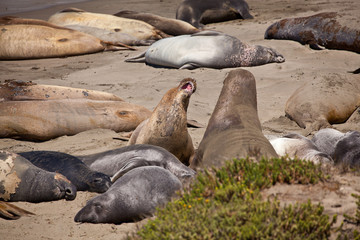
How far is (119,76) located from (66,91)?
2104mm

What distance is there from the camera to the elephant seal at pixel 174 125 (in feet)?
15.7

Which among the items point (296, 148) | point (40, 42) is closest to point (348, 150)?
point (296, 148)

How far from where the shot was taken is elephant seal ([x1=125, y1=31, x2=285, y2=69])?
29.2 ft

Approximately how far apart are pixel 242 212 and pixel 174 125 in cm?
244

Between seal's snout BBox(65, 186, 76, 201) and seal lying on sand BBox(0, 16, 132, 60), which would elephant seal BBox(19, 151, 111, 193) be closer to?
seal's snout BBox(65, 186, 76, 201)

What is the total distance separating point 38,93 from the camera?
21.2ft

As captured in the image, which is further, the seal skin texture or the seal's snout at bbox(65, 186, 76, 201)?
the seal skin texture

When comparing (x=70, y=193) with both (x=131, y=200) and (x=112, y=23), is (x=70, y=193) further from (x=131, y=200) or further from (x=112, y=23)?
(x=112, y=23)

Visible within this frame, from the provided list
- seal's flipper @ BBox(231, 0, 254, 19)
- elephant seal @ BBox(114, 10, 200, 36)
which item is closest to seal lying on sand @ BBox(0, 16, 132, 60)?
elephant seal @ BBox(114, 10, 200, 36)

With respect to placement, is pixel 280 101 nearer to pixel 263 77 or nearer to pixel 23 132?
pixel 263 77

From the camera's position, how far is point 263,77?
27.0 feet

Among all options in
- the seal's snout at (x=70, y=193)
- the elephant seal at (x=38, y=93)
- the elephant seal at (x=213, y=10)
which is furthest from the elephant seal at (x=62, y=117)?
the elephant seal at (x=213, y=10)

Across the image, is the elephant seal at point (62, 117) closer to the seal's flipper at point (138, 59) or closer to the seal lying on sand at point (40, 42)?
the seal's flipper at point (138, 59)

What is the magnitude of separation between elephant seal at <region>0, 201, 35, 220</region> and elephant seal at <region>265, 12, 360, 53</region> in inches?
284
